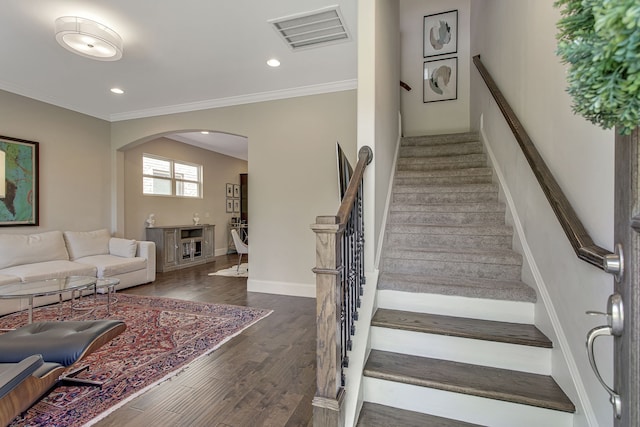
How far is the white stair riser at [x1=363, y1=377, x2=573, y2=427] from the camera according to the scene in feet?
4.63

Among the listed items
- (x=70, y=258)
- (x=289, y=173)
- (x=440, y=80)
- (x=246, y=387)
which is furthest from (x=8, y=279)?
(x=440, y=80)

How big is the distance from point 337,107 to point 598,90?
383cm

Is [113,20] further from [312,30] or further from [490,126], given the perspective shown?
[490,126]

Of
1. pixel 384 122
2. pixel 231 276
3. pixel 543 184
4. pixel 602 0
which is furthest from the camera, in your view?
pixel 231 276

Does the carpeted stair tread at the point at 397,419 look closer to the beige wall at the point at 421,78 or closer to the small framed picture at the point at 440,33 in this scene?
the beige wall at the point at 421,78

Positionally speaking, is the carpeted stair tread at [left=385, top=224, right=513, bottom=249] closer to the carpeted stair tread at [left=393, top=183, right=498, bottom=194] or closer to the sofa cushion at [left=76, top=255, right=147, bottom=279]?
the carpeted stair tread at [left=393, top=183, right=498, bottom=194]

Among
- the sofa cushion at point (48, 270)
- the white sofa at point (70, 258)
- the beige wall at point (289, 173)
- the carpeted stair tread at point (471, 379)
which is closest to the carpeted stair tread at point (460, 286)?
the carpeted stair tread at point (471, 379)

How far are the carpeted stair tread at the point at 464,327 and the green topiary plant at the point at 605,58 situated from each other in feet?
4.54

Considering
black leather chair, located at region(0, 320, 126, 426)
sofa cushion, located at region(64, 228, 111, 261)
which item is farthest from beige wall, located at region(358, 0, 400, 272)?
sofa cushion, located at region(64, 228, 111, 261)

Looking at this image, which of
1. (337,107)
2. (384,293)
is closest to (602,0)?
(384,293)

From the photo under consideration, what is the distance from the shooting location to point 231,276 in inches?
217

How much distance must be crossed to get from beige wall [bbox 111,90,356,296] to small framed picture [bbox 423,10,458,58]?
1818mm

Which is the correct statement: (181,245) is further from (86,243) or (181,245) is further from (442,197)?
(442,197)

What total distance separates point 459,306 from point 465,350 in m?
0.31
